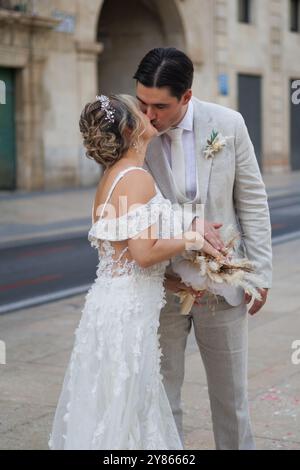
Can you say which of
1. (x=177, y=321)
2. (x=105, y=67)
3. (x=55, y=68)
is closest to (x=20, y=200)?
(x=55, y=68)

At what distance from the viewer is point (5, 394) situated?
18.6ft

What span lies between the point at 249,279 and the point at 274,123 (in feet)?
97.1

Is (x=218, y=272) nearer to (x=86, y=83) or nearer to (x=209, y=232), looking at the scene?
(x=209, y=232)

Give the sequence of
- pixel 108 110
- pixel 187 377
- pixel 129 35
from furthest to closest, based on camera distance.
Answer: pixel 129 35 → pixel 187 377 → pixel 108 110

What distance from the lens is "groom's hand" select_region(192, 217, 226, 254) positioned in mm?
3582

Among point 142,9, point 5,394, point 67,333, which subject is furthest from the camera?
point 142,9

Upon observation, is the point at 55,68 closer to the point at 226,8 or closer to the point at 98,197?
the point at 226,8

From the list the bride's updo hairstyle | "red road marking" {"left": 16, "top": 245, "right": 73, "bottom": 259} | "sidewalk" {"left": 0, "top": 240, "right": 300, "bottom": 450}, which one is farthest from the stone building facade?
the bride's updo hairstyle

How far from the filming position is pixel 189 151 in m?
3.88

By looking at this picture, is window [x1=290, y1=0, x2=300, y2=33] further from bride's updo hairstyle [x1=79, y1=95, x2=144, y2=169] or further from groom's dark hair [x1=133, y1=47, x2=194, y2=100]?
bride's updo hairstyle [x1=79, y1=95, x2=144, y2=169]

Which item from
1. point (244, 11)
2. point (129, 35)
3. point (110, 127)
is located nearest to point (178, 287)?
point (110, 127)

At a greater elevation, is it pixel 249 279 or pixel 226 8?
pixel 226 8

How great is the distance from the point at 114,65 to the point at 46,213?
11871mm
